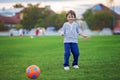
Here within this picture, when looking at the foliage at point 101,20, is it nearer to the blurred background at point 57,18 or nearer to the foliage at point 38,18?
the blurred background at point 57,18

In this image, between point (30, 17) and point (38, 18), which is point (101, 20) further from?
point (38, 18)

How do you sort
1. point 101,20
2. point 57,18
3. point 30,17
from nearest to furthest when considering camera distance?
point 101,20, point 57,18, point 30,17

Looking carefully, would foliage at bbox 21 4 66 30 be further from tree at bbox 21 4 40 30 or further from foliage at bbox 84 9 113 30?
foliage at bbox 84 9 113 30

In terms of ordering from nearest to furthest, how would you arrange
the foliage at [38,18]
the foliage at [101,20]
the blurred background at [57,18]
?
1. the blurred background at [57,18]
2. the foliage at [101,20]
3. the foliage at [38,18]

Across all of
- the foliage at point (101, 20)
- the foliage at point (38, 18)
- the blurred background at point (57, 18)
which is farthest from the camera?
the foliage at point (38, 18)

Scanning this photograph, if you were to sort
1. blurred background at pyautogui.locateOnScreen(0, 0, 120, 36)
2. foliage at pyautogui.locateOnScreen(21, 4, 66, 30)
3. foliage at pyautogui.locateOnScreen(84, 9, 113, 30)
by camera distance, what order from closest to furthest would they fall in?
blurred background at pyautogui.locateOnScreen(0, 0, 120, 36) < foliage at pyautogui.locateOnScreen(84, 9, 113, 30) < foliage at pyautogui.locateOnScreen(21, 4, 66, 30)

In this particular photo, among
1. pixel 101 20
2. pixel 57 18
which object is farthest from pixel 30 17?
pixel 101 20

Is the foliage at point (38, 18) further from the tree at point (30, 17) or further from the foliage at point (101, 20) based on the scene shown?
the foliage at point (101, 20)

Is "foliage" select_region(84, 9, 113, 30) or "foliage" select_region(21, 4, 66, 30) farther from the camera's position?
"foliage" select_region(21, 4, 66, 30)

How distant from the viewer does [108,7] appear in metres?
18.1

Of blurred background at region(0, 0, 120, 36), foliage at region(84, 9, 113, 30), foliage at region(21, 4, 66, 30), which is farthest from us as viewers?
foliage at region(21, 4, 66, 30)

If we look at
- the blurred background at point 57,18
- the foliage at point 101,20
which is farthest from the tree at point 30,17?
the foliage at point 101,20

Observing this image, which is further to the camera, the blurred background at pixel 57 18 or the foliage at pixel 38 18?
the foliage at pixel 38 18

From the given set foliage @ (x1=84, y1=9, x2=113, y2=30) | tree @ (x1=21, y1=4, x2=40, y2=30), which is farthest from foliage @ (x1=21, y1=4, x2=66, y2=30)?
foliage @ (x1=84, y1=9, x2=113, y2=30)
